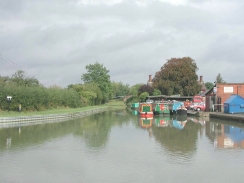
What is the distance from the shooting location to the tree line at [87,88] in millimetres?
37906

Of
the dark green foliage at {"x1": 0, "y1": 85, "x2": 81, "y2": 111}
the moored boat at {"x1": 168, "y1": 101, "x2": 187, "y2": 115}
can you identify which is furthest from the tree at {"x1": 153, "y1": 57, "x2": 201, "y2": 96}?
the dark green foliage at {"x1": 0, "y1": 85, "x2": 81, "y2": 111}

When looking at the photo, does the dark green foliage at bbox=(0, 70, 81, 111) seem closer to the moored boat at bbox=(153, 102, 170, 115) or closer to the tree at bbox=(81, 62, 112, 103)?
the moored boat at bbox=(153, 102, 170, 115)

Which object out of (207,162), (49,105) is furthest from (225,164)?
(49,105)

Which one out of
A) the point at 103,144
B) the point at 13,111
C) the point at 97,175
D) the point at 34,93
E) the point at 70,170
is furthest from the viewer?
the point at 34,93

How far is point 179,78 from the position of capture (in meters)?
63.8

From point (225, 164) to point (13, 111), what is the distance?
28.3 m

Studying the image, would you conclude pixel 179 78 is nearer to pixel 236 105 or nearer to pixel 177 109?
pixel 177 109

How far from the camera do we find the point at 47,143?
712 inches

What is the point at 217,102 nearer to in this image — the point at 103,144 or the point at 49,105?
the point at 49,105

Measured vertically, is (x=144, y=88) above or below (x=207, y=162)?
above

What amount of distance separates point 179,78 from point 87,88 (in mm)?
18656

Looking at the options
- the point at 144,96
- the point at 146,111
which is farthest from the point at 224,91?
the point at 144,96

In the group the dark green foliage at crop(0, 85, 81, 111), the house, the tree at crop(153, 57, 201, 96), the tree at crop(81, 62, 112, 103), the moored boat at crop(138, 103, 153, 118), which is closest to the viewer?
the house

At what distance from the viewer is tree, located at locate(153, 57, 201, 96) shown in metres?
63.2
